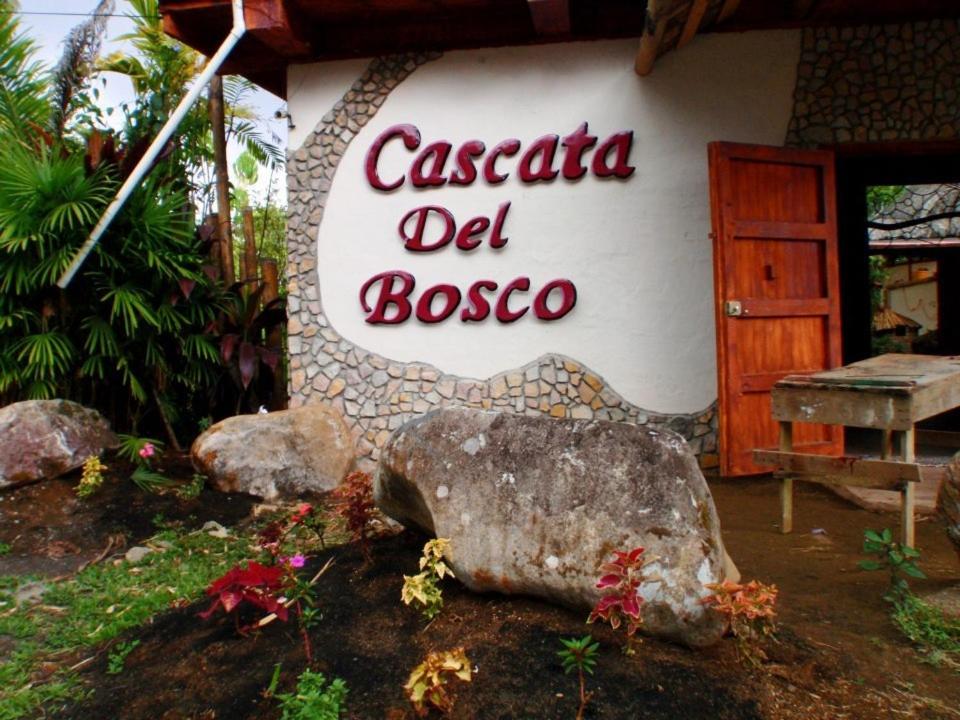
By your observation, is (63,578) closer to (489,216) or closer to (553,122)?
(489,216)

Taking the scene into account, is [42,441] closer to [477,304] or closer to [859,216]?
[477,304]

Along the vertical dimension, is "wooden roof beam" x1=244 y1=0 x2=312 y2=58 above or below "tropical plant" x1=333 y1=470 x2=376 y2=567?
above

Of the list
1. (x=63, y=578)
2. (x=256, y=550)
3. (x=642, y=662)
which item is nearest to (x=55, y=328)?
(x=63, y=578)

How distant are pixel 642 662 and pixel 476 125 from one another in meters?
4.75

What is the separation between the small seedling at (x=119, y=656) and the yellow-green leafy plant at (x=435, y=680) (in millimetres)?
1262

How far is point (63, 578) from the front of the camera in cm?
390

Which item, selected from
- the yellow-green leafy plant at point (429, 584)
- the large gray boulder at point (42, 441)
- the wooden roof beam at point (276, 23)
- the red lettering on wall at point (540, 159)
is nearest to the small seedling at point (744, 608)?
the yellow-green leafy plant at point (429, 584)

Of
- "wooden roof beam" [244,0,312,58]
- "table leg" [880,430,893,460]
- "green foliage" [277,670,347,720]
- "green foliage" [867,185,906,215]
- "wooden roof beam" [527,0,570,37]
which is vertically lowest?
"green foliage" [277,670,347,720]

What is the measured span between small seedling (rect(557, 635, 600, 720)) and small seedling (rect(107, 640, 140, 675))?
1.62 metres

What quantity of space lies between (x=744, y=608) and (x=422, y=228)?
4.47 m

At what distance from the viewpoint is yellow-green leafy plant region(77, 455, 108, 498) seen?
477cm

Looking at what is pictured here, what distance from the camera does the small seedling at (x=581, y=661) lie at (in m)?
1.96

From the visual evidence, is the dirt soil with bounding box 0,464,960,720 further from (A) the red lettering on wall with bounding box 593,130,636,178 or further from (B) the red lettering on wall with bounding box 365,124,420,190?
(B) the red lettering on wall with bounding box 365,124,420,190

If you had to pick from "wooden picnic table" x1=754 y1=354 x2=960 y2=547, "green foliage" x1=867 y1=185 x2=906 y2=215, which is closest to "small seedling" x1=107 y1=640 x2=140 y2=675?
"wooden picnic table" x1=754 y1=354 x2=960 y2=547
